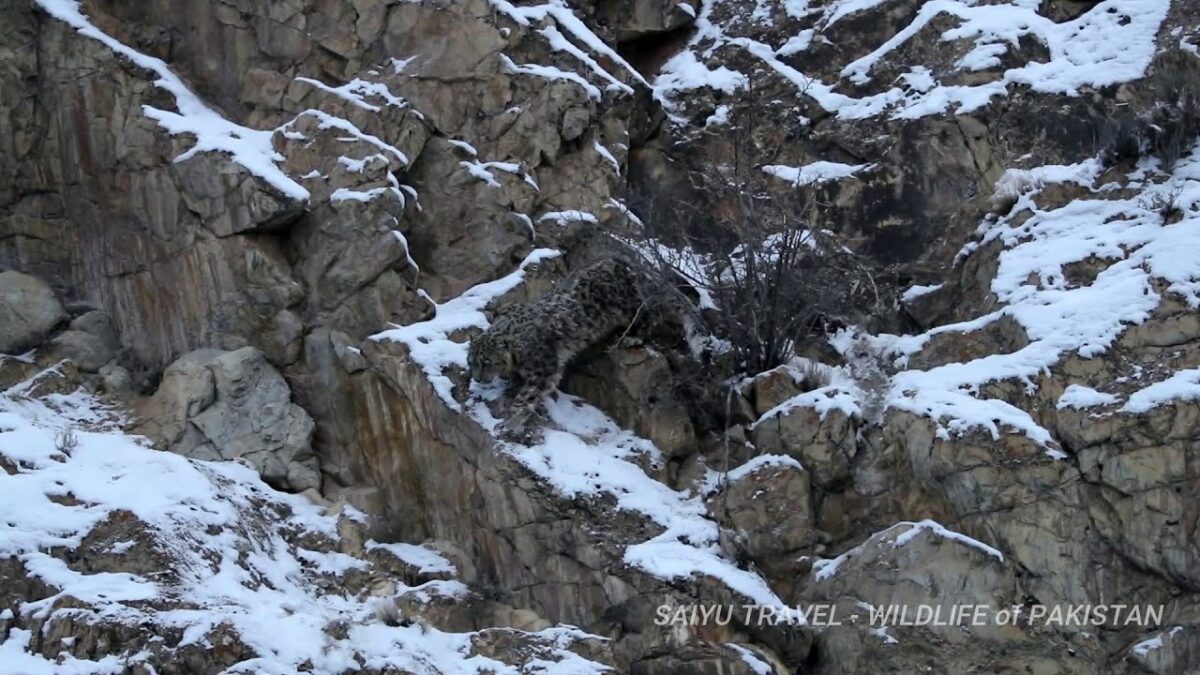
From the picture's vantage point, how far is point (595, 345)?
1532 cm

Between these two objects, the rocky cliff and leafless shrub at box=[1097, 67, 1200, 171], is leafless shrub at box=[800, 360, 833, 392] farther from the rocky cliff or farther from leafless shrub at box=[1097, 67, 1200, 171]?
leafless shrub at box=[1097, 67, 1200, 171]

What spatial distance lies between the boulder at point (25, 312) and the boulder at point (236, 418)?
164 cm

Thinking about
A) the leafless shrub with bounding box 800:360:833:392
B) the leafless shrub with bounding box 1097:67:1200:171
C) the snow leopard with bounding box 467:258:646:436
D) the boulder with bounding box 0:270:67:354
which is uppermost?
the leafless shrub with bounding box 1097:67:1200:171

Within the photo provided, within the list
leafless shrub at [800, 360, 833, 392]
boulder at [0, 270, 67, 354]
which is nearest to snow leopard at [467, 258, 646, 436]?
leafless shrub at [800, 360, 833, 392]

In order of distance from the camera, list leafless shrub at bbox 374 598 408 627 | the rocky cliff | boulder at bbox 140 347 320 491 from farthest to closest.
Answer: boulder at bbox 140 347 320 491
leafless shrub at bbox 374 598 408 627
the rocky cliff

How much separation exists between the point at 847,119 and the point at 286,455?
7.57m

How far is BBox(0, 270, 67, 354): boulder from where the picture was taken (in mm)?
16109

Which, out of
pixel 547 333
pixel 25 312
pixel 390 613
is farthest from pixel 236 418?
pixel 547 333

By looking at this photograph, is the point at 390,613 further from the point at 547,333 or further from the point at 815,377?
the point at 815,377

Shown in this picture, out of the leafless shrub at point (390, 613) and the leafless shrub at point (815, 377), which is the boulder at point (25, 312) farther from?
the leafless shrub at point (815, 377)

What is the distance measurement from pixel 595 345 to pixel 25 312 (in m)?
6.05

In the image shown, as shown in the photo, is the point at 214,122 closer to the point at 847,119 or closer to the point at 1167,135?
the point at 847,119

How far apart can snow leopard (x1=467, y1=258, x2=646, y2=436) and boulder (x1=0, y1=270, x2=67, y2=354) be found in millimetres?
4776

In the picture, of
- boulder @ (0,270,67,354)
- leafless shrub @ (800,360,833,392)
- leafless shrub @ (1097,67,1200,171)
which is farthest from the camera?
boulder @ (0,270,67,354)
